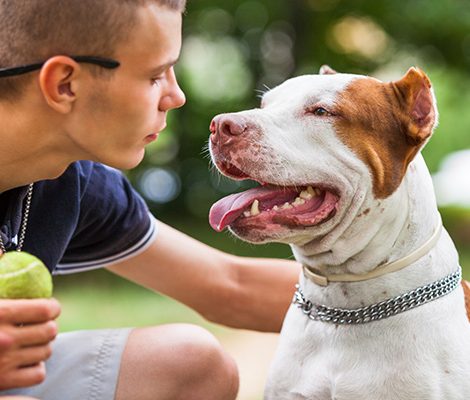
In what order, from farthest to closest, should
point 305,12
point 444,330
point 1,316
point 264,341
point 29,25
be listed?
point 305,12, point 264,341, point 444,330, point 29,25, point 1,316

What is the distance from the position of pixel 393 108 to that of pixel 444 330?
637mm

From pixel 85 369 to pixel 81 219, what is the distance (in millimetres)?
486

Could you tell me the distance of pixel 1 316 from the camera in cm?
191

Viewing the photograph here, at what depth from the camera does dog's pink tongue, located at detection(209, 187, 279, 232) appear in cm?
248

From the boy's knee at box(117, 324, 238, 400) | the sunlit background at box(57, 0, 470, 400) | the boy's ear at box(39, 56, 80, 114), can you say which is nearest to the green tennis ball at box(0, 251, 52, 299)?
the boy's ear at box(39, 56, 80, 114)

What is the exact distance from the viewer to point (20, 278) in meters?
1.94

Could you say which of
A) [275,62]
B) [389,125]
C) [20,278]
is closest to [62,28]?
[20,278]

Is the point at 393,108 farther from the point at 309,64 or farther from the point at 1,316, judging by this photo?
the point at 309,64

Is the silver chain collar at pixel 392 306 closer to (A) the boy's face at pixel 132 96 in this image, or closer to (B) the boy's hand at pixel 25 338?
(A) the boy's face at pixel 132 96

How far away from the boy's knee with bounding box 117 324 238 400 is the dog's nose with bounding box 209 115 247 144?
25.0 inches

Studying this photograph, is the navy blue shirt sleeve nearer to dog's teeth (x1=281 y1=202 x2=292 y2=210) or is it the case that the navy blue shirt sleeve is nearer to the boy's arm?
the boy's arm

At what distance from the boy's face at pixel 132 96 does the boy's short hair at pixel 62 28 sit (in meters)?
0.04

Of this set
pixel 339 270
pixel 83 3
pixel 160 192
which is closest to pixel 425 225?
pixel 339 270

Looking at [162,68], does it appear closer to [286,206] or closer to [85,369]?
[286,206]
